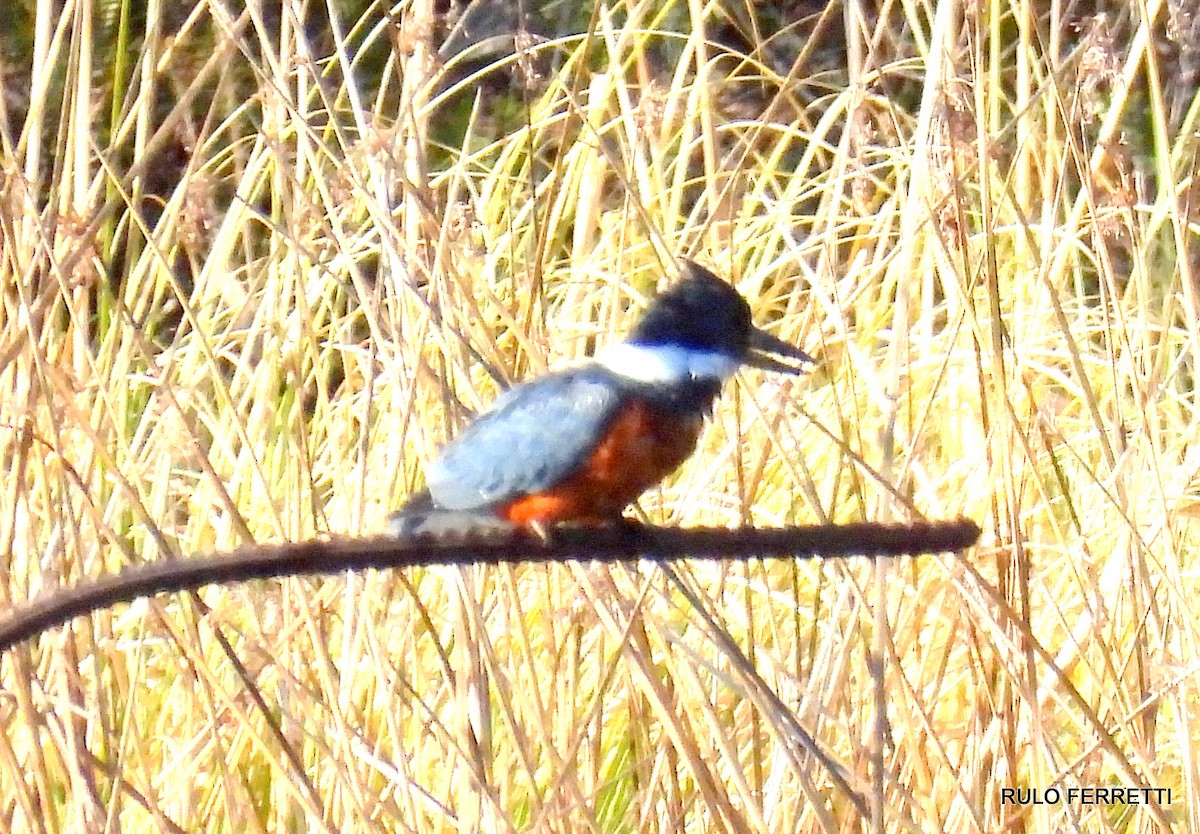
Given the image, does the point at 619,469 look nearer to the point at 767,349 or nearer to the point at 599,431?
the point at 599,431

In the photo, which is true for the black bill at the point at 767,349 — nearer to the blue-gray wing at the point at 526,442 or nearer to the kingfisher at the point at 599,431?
the kingfisher at the point at 599,431

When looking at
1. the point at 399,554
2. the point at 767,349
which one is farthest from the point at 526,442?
the point at 399,554

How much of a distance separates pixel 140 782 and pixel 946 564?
Answer: 28.4 inches

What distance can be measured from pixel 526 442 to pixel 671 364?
0.13 m

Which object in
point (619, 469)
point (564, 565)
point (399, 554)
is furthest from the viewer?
point (564, 565)

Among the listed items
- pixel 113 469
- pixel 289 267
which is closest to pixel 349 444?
pixel 289 267

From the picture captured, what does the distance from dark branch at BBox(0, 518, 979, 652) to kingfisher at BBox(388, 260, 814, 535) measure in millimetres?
301

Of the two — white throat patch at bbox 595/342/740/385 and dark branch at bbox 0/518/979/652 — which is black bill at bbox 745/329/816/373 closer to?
white throat patch at bbox 595/342/740/385

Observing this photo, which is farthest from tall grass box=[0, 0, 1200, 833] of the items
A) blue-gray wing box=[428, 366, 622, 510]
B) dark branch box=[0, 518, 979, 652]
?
dark branch box=[0, 518, 979, 652]

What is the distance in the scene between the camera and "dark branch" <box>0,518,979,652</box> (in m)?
0.58

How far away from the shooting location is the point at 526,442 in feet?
3.68

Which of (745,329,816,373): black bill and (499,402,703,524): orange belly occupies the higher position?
(745,329,816,373): black bill

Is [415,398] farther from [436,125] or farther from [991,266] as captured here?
[436,125]

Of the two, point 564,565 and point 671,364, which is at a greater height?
point 671,364
